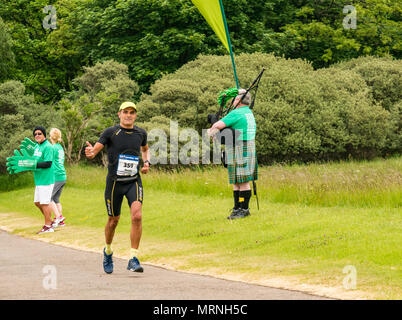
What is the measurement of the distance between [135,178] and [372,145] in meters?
21.6

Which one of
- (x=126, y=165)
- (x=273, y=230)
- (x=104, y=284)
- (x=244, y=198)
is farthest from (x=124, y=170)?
(x=244, y=198)

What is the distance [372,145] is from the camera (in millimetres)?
29047

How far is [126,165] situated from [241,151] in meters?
4.20

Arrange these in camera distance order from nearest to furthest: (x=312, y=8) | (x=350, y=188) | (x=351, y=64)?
1. (x=350, y=188)
2. (x=351, y=64)
3. (x=312, y=8)

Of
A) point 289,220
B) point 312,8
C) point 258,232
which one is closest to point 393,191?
point 289,220

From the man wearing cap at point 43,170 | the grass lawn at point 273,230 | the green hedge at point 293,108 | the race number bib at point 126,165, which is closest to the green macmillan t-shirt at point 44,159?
the man wearing cap at point 43,170

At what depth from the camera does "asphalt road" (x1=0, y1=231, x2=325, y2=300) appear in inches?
274

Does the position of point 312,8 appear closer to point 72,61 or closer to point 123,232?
point 72,61

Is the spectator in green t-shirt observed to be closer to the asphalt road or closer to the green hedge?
the asphalt road

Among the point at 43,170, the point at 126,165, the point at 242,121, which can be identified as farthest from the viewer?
the point at 43,170

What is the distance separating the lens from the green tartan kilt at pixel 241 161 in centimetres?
1268

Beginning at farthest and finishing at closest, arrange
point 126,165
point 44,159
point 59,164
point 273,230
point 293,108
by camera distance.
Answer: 1. point 293,108
2. point 59,164
3. point 44,159
4. point 273,230
5. point 126,165

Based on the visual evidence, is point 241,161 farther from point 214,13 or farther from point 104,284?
point 104,284

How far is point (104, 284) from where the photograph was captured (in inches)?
308
